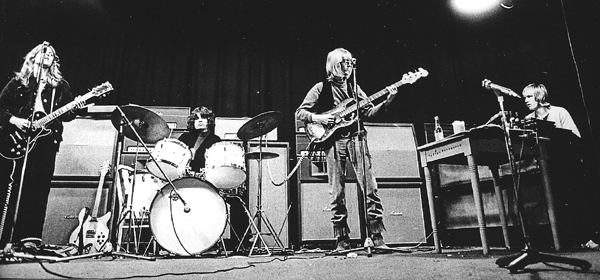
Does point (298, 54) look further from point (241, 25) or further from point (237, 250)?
point (237, 250)

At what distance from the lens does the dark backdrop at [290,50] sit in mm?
4422

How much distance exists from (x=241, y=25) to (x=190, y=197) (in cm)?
266

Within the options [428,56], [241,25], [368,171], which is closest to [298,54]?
[241,25]

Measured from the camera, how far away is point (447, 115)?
510 cm

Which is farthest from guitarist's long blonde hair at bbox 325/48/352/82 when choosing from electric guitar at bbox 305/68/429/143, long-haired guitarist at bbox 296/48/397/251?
electric guitar at bbox 305/68/429/143

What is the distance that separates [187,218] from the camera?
302 centimetres

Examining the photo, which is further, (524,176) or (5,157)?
(524,176)

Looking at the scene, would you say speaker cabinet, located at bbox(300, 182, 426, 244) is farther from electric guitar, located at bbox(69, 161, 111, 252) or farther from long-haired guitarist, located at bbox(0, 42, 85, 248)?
long-haired guitarist, located at bbox(0, 42, 85, 248)

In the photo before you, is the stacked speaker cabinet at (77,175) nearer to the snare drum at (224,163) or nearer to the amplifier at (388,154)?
the snare drum at (224,163)

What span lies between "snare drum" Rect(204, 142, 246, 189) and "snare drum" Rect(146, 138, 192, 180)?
194 millimetres

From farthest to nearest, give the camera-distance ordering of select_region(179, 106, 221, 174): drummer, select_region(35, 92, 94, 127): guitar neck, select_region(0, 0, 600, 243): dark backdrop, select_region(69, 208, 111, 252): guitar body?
select_region(0, 0, 600, 243): dark backdrop
select_region(179, 106, 221, 174): drummer
select_region(69, 208, 111, 252): guitar body
select_region(35, 92, 94, 127): guitar neck

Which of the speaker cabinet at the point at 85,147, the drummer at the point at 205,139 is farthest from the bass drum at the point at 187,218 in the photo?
the speaker cabinet at the point at 85,147

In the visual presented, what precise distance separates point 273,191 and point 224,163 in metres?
0.96

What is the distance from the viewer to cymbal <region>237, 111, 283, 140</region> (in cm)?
310
